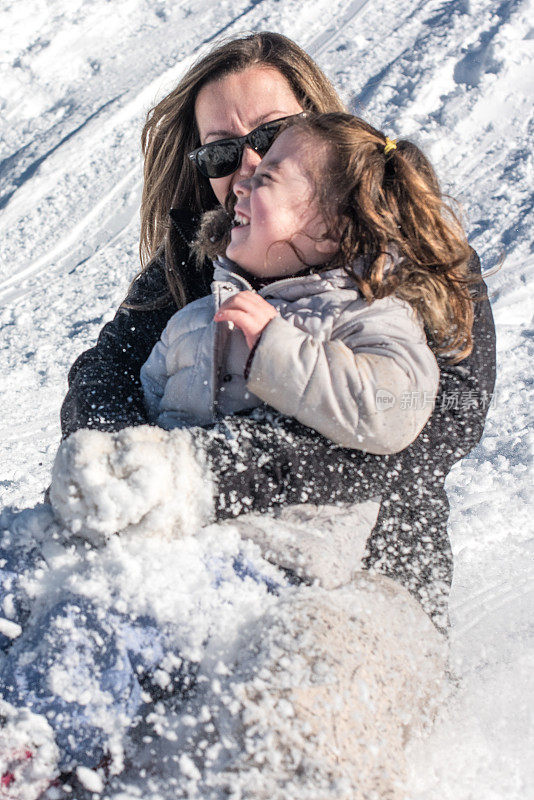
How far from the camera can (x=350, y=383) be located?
1.30 m

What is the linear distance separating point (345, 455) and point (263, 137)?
2.99 feet

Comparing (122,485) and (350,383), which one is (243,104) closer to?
(350,383)

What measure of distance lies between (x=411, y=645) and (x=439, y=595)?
27 cm

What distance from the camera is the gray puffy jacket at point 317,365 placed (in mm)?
1314

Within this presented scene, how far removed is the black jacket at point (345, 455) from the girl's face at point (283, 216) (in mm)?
345

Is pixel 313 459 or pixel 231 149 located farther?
→ pixel 231 149

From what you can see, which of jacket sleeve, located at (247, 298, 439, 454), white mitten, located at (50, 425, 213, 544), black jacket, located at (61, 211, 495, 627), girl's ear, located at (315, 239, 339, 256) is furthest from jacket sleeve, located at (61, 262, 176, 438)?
girl's ear, located at (315, 239, 339, 256)

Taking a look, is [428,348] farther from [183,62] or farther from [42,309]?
[183,62]

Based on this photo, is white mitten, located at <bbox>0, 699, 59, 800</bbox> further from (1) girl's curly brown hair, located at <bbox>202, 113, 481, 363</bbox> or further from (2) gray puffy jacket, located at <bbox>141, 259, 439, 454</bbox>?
(1) girl's curly brown hair, located at <bbox>202, 113, 481, 363</bbox>

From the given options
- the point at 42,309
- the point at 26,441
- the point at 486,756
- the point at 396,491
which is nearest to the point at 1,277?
the point at 42,309

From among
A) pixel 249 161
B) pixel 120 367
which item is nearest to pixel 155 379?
pixel 120 367

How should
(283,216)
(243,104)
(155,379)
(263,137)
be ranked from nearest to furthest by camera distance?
1. (283,216)
2. (155,379)
3. (263,137)
4. (243,104)

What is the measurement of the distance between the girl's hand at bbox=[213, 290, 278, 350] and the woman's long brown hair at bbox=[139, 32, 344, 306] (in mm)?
541

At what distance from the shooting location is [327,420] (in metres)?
1.33
